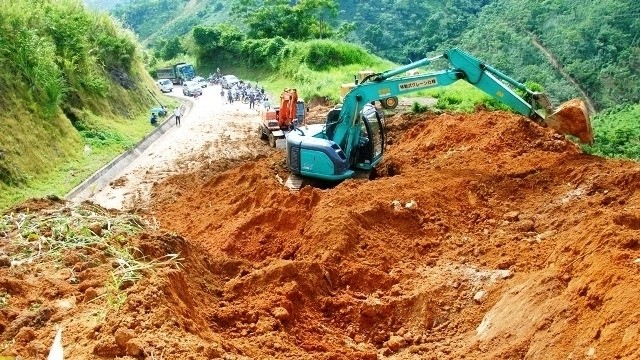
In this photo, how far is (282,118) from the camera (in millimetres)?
20219

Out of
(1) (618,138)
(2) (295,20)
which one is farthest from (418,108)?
(2) (295,20)

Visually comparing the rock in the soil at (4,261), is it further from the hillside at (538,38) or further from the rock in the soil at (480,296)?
the hillside at (538,38)

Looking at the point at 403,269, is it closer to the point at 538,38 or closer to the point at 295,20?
the point at 538,38

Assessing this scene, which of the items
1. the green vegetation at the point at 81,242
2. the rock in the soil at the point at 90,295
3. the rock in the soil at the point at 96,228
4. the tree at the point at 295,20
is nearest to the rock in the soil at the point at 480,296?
the green vegetation at the point at 81,242

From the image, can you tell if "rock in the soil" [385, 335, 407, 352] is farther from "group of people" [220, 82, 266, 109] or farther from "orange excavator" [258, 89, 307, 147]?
"group of people" [220, 82, 266, 109]

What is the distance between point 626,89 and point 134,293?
24.3m

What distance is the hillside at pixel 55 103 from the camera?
1511 centimetres

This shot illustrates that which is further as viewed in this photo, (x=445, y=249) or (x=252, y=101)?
(x=252, y=101)

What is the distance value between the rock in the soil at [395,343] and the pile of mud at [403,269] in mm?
13

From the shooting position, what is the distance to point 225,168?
17.2 m

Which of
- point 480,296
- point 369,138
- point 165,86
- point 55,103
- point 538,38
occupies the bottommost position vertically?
point 165,86

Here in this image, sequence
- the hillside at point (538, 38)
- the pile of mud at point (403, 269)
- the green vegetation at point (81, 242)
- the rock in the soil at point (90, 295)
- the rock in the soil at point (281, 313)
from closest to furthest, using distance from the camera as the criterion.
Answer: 1. the pile of mud at point (403, 269)
2. the rock in the soil at point (90, 295)
3. the green vegetation at point (81, 242)
4. the rock in the soil at point (281, 313)
5. the hillside at point (538, 38)

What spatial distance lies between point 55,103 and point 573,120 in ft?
44.0

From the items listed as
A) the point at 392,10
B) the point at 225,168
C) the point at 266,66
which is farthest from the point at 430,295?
the point at 392,10
